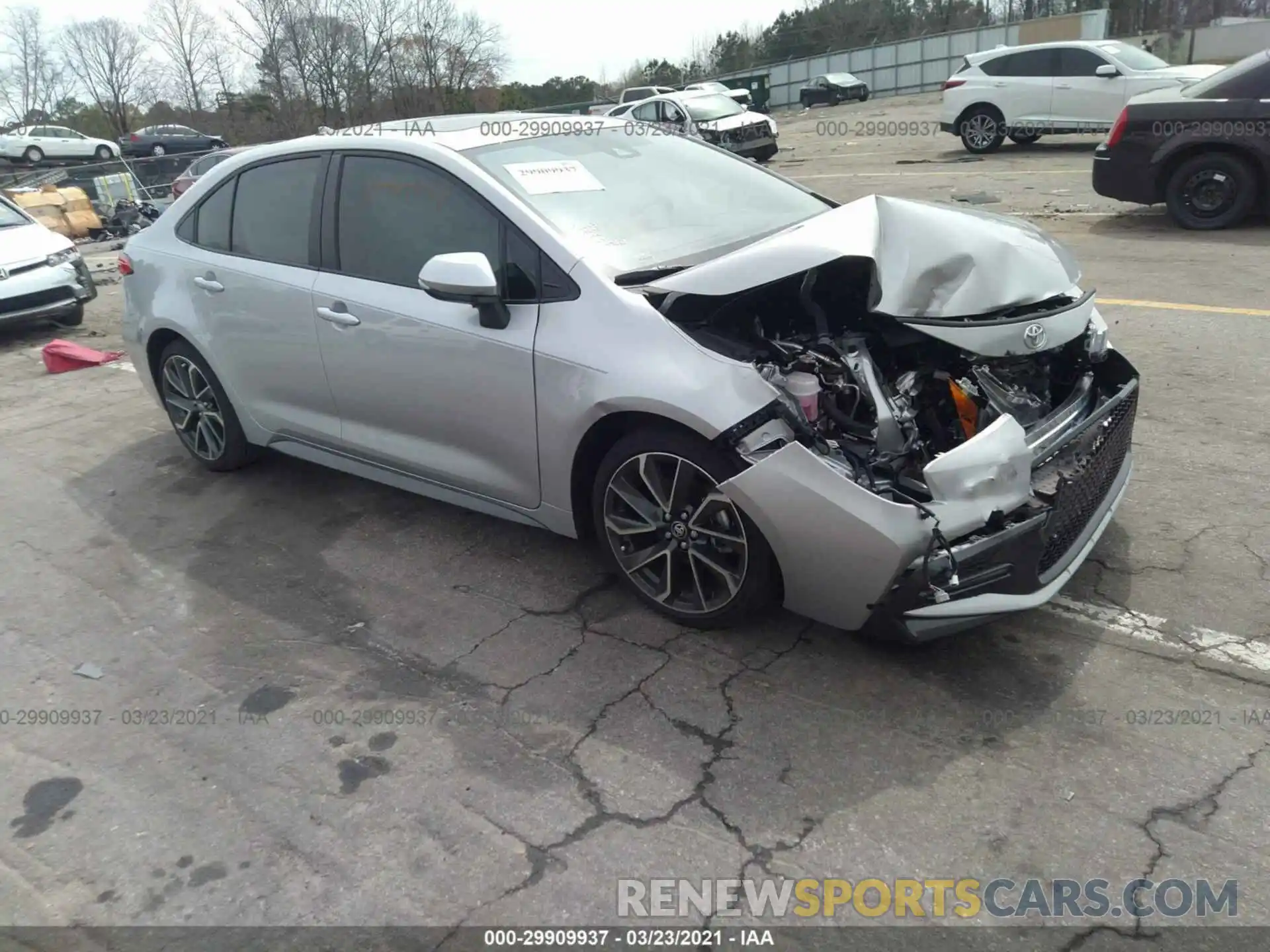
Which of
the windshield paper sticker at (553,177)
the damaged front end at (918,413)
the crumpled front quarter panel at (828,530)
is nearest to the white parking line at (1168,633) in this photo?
the damaged front end at (918,413)

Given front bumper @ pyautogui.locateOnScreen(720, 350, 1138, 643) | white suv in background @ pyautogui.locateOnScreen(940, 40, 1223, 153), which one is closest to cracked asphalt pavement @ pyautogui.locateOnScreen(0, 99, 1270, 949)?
front bumper @ pyautogui.locateOnScreen(720, 350, 1138, 643)

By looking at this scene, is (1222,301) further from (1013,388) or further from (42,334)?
(42,334)

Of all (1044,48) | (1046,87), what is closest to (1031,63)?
(1044,48)

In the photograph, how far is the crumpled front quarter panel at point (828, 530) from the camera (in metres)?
2.79

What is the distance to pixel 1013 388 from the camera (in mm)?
3301

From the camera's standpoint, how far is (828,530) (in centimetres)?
288

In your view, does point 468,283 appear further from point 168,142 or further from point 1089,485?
point 168,142

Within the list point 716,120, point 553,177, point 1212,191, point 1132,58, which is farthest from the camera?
point 716,120

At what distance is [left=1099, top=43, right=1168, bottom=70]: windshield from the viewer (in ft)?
49.5

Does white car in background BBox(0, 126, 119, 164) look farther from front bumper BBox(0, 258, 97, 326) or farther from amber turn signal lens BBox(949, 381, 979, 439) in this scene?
amber turn signal lens BBox(949, 381, 979, 439)

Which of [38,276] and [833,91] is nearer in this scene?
[38,276]

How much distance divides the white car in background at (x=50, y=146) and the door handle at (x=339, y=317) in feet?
128

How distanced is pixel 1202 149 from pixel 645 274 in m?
8.12

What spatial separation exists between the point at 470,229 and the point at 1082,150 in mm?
15430
